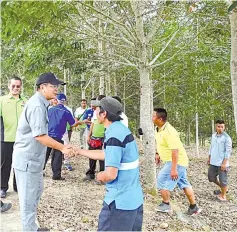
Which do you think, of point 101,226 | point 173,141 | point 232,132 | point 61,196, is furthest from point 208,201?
point 232,132

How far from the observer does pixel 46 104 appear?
3.09 metres

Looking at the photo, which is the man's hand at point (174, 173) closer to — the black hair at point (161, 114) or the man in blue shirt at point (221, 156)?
the black hair at point (161, 114)

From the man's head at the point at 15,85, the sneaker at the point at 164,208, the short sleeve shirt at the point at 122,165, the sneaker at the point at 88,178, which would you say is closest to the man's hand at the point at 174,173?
the sneaker at the point at 164,208

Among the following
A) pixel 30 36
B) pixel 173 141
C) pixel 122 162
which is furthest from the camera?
pixel 30 36

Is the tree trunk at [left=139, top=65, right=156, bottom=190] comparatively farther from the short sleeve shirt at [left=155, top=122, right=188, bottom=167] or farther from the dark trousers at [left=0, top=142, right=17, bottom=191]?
the dark trousers at [left=0, top=142, right=17, bottom=191]

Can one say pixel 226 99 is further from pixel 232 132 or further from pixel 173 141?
pixel 173 141

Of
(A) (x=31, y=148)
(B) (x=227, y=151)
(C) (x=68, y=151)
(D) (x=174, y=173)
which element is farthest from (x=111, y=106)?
(B) (x=227, y=151)

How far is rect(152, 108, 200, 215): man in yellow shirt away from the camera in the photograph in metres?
4.90

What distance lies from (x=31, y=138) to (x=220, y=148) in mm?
4997

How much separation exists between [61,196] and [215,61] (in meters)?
6.06

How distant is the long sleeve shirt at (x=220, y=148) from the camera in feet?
22.4

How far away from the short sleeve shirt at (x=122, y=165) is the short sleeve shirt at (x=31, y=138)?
0.70 m

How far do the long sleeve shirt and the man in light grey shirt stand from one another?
470cm

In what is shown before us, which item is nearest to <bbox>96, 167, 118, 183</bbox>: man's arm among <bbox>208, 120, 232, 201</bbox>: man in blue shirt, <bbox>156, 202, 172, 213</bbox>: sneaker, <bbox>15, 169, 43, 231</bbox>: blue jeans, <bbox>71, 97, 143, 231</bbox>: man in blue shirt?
<bbox>71, 97, 143, 231</bbox>: man in blue shirt
